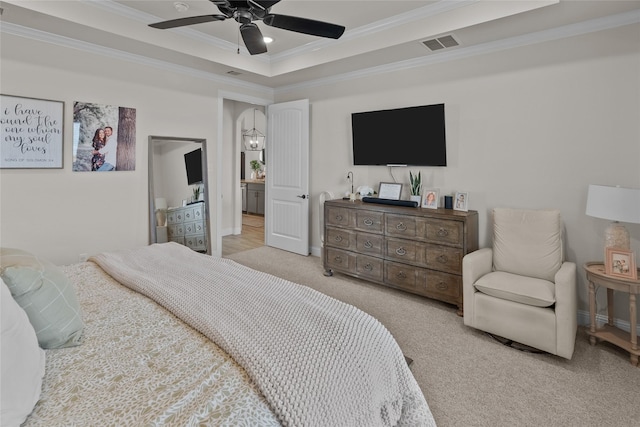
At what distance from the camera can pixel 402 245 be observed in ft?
11.3

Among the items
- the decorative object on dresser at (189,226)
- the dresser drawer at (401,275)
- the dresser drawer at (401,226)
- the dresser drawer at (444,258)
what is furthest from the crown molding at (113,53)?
the dresser drawer at (444,258)

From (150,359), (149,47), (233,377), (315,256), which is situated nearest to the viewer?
(233,377)

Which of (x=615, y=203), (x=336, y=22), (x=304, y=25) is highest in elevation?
(x=336, y=22)

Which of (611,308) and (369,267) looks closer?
(611,308)

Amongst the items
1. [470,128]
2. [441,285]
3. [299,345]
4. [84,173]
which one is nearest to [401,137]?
[470,128]

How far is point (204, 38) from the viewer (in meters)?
3.76

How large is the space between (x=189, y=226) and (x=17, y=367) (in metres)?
3.57

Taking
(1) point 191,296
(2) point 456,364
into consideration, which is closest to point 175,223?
(1) point 191,296

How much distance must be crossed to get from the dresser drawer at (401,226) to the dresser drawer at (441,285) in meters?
0.42

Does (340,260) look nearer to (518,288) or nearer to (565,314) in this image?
(518,288)

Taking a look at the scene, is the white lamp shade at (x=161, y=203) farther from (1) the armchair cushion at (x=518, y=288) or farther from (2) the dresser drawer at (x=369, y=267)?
(1) the armchair cushion at (x=518, y=288)

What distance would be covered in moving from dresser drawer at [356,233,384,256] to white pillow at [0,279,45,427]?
118 inches

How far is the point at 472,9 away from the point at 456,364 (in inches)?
113

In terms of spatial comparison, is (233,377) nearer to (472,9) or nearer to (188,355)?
(188,355)
